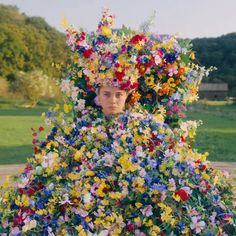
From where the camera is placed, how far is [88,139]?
4.60 meters

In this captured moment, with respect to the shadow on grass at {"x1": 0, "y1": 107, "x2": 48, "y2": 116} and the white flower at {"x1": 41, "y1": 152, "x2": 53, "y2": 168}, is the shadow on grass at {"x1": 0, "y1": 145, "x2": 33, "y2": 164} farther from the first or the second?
the shadow on grass at {"x1": 0, "y1": 107, "x2": 48, "y2": 116}

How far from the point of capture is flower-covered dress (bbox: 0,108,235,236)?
4086mm

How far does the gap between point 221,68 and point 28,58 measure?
2525 cm

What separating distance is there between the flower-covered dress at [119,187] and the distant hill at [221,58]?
55.6 m

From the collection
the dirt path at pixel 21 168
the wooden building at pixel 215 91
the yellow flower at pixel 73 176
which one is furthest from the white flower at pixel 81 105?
the wooden building at pixel 215 91

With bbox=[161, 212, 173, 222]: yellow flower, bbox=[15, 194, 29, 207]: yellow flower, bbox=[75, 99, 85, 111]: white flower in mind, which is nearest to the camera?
bbox=[161, 212, 173, 222]: yellow flower

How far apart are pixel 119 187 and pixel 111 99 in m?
1.03

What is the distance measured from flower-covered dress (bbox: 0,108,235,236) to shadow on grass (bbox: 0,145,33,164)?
907 centimetres

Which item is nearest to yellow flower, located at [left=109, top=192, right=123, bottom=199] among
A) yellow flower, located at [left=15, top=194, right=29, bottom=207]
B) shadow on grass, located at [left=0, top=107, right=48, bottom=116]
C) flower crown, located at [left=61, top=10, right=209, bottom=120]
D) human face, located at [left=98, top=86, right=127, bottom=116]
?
yellow flower, located at [left=15, top=194, right=29, bottom=207]

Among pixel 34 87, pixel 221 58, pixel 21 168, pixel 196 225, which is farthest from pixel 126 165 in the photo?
pixel 221 58

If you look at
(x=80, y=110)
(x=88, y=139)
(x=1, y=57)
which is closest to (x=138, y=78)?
(x=80, y=110)

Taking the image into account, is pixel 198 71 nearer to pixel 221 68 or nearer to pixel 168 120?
pixel 168 120

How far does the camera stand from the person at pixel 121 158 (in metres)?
4.12

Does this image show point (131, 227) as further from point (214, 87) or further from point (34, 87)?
point (214, 87)
